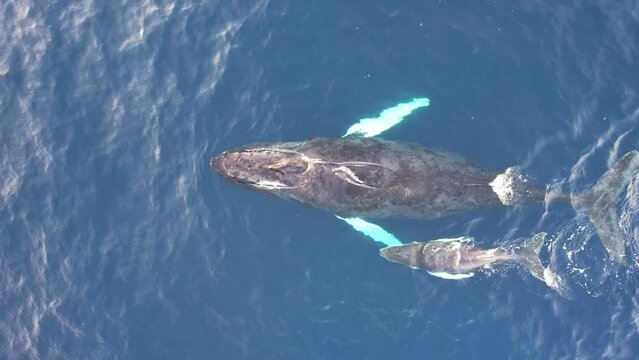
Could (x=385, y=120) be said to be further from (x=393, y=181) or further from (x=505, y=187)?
(x=505, y=187)

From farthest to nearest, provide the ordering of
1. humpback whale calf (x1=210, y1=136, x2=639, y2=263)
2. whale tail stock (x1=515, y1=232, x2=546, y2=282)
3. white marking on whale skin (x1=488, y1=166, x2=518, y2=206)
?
white marking on whale skin (x1=488, y1=166, x2=518, y2=206), whale tail stock (x1=515, y1=232, x2=546, y2=282), humpback whale calf (x1=210, y1=136, x2=639, y2=263)

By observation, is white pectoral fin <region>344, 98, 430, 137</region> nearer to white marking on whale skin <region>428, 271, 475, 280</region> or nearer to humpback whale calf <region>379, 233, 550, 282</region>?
humpback whale calf <region>379, 233, 550, 282</region>

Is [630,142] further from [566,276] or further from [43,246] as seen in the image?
[43,246]

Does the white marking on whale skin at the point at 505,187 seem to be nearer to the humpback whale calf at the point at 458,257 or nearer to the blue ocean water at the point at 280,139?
the blue ocean water at the point at 280,139

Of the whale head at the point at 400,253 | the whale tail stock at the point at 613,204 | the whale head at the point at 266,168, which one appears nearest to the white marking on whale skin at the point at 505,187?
the whale tail stock at the point at 613,204

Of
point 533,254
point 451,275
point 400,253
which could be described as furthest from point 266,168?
point 533,254

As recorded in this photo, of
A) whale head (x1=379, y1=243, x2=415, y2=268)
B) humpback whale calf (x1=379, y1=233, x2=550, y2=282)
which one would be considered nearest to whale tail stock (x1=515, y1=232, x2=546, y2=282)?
humpback whale calf (x1=379, y1=233, x2=550, y2=282)
